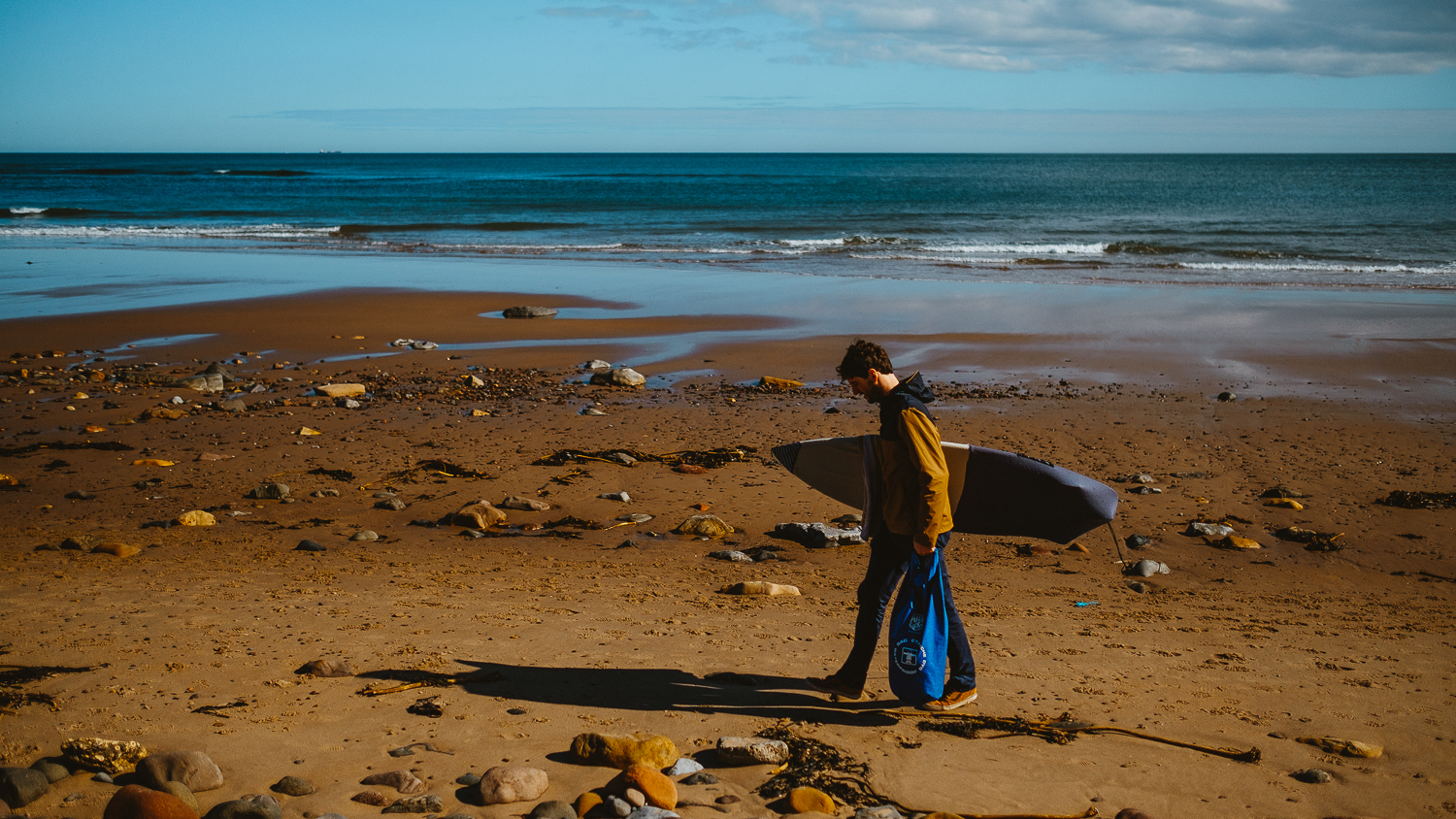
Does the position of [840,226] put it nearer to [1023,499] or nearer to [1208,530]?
[1208,530]

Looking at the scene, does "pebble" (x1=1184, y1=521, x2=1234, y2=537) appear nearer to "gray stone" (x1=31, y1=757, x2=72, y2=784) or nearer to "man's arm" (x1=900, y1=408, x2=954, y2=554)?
"man's arm" (x1=900, y1=408, x2=954, y2=554)

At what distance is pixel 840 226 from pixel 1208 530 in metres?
32.8

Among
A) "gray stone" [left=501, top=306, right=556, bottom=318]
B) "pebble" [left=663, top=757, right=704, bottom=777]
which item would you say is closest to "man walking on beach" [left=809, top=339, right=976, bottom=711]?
"pebble" [left=663, top=757, right=704, bottom=777]

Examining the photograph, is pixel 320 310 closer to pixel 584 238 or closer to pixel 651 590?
pixel 651 590

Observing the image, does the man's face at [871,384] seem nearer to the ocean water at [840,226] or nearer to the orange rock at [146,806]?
the orange rock at [146,806]

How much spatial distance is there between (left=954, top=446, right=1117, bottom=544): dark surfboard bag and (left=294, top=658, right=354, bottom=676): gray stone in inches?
121

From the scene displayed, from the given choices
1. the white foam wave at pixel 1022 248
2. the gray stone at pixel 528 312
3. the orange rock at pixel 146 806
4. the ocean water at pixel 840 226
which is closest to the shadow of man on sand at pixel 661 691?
the orange rock at pixel 146 806

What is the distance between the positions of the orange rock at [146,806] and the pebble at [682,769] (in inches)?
65.2

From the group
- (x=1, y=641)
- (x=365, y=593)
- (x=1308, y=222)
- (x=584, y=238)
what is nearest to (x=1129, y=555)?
(x=365, y=593)

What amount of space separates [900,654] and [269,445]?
23.3 feet

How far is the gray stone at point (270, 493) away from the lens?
7.77m

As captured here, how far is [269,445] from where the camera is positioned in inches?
360

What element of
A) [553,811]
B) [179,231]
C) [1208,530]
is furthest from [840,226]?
[553,811]

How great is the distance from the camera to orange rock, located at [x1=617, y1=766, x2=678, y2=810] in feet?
11.4
